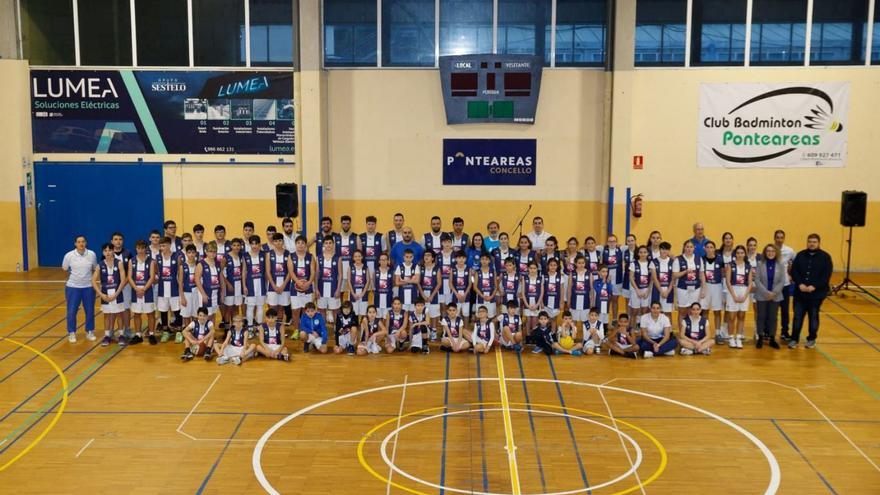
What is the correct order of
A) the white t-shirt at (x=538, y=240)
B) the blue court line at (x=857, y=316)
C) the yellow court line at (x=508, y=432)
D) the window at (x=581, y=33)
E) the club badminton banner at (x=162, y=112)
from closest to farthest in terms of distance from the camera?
the yellow court line at (x=508, y=432), the blue court line at (x=857, y=316), the white t-shirt at (x=538, y=240), the window at (x=581, y=33), the club badminton banner at (x=162, y=112)

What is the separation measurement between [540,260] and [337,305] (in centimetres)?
310

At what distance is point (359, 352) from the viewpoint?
489 inches

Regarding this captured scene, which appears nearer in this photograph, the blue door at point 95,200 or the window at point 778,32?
the window at point 778,32

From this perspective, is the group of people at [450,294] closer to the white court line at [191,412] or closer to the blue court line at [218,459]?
the white court line at [191,412]

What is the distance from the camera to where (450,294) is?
1324 centimetres

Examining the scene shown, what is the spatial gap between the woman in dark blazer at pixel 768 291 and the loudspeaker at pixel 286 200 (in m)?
8.23

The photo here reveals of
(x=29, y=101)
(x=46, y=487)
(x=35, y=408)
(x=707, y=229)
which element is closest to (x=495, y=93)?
(x=707, y=229)

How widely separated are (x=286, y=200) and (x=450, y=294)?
4.70m

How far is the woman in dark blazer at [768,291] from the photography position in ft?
41.5

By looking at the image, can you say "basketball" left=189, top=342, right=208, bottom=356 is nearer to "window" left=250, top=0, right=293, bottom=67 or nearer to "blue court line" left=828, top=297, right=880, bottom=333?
"window" left=250, top=0, right=293, bottom=67

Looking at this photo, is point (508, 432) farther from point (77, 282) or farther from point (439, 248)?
point (77, 282)

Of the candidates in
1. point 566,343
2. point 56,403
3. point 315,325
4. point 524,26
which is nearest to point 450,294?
point 566,343

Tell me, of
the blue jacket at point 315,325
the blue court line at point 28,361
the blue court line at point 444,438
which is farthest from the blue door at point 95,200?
the blue court line at point 444,438

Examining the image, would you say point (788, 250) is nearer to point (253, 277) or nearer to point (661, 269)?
point (661, 269)
